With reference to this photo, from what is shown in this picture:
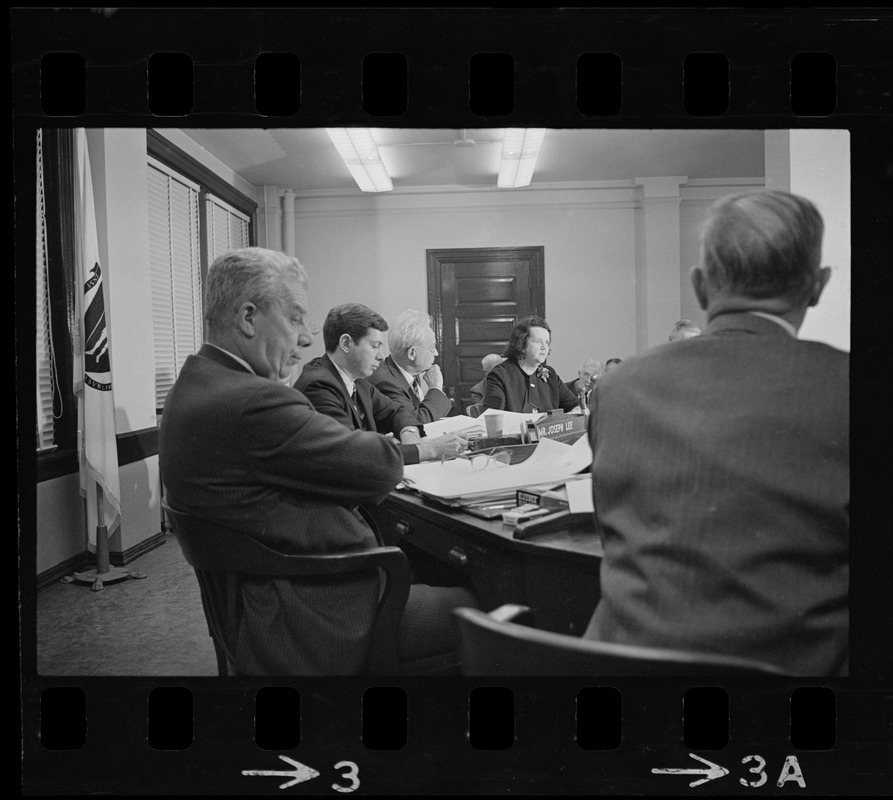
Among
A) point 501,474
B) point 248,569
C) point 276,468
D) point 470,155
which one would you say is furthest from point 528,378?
point 248,569

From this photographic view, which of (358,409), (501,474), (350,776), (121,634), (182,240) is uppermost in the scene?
(182,240)

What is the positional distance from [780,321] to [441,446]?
3.33 feet

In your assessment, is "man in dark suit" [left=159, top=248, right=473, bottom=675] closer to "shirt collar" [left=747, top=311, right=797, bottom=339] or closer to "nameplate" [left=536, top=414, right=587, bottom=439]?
"nameplate" [left=536, top=414, right=587, bottom=439]

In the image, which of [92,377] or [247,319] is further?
[92,377]

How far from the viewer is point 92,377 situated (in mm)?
1972

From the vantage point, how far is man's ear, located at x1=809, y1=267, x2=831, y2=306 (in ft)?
4.31

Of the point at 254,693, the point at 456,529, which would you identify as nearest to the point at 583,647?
the point at 456,529

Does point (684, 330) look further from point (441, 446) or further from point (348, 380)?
point (348, 380)

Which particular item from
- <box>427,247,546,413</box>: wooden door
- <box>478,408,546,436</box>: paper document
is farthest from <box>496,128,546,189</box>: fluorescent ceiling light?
<box>478,408,546,436</box>: paper document

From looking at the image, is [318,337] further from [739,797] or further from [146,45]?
[739,797]

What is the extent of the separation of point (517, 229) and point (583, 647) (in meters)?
1.22

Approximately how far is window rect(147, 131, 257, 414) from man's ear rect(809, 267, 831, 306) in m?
1.22

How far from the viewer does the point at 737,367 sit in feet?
3.87

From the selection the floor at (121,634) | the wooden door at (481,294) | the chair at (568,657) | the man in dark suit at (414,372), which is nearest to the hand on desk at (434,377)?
the man in dark suit at (414,372)
